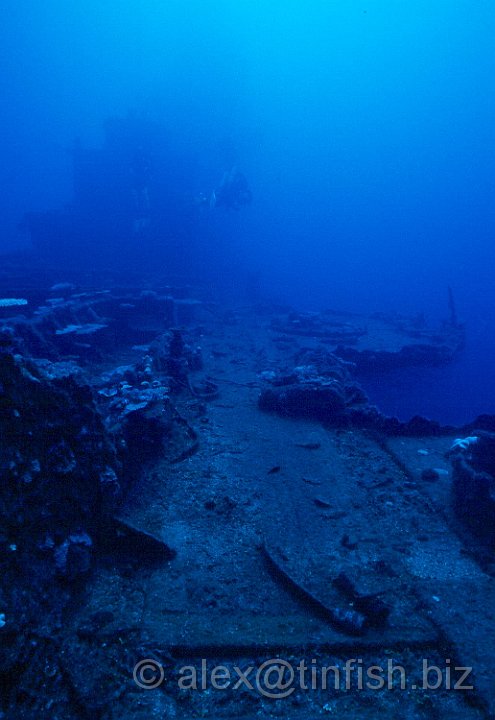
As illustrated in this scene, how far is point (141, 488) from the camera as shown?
6188mm

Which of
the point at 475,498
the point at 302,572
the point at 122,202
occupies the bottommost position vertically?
the point at 302,572

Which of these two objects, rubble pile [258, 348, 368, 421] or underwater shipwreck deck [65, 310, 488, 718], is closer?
underwater shipwreck deck [65, 310, 488, 718]

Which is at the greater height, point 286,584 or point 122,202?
point 122,202

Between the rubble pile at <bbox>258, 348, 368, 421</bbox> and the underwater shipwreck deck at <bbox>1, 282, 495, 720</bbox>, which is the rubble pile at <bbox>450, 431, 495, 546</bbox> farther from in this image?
the rubble pile at <bbox>258, 348, 368, 421</bbox>

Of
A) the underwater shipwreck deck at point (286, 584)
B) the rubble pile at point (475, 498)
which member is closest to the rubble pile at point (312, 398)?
the underwater shipwreck deck at point (286, 584)

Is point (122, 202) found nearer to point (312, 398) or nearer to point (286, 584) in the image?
point (312, 398)

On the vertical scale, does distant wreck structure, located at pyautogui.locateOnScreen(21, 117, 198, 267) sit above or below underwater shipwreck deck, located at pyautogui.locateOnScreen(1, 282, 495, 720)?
above

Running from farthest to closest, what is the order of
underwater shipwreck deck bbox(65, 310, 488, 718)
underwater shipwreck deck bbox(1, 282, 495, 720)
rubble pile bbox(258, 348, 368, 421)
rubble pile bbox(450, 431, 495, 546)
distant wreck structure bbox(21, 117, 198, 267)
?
distant wreck structure bbox(21, 117, 198, 267) → rubble pile bbox(258, 348, 368, 421) → rubble pile bbox(450, 431, 495, 546) → underwater shipwreck deck bbox(65, 310, 488, 718) → underwater shipwreck deck bbox(1, 282, 495, 720)

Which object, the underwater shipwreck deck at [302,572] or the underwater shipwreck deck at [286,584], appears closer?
the underwater shipwreck deck at [286,584]

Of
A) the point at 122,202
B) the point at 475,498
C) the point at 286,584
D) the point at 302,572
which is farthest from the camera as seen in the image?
the point at 122,202

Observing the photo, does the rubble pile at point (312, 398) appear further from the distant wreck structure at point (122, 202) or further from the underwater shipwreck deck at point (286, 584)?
the distant wreck structure at point (122, 202)

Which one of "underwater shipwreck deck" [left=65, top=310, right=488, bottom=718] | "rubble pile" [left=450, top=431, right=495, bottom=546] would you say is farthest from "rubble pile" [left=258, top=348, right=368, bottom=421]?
"rubble pile" [left=450, top=431, right=495, bottom=546]

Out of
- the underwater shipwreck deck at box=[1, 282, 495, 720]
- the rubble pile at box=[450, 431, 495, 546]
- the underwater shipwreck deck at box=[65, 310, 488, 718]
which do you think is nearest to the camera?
the underwater shipwreck deck at box=[1, 282, 495, 720]

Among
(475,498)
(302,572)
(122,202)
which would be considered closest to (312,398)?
(475,498)
